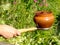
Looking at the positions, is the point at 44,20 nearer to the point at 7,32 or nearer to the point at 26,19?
the point at 7,32

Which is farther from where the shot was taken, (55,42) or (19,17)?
(19,17)

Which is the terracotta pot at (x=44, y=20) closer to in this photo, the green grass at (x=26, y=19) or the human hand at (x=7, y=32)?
the human hand at (x=7, y=32)

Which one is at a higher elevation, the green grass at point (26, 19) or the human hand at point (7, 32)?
the human hand at point (7, 32)

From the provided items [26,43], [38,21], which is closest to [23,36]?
[26,43]

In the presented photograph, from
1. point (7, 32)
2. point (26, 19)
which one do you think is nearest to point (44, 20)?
point (7, 32)

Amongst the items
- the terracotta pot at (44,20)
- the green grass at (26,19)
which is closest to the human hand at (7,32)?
the terracotta pot at (44,20)

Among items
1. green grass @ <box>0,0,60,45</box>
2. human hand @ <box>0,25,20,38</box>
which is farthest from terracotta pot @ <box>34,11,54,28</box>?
green grass @ <box>0,0,60,45</box>

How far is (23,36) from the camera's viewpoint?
4945 millimetres

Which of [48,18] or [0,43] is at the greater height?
[48,18]

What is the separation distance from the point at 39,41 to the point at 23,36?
39 cm

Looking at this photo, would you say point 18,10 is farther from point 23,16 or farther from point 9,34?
point 9,34

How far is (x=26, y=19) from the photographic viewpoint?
5.34 m

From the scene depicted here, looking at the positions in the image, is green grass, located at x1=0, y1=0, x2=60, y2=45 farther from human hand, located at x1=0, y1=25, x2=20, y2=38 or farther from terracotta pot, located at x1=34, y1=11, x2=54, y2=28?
human hand, located at x1=0, y1=25, x2=20, y2=38

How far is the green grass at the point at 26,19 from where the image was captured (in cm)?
477
